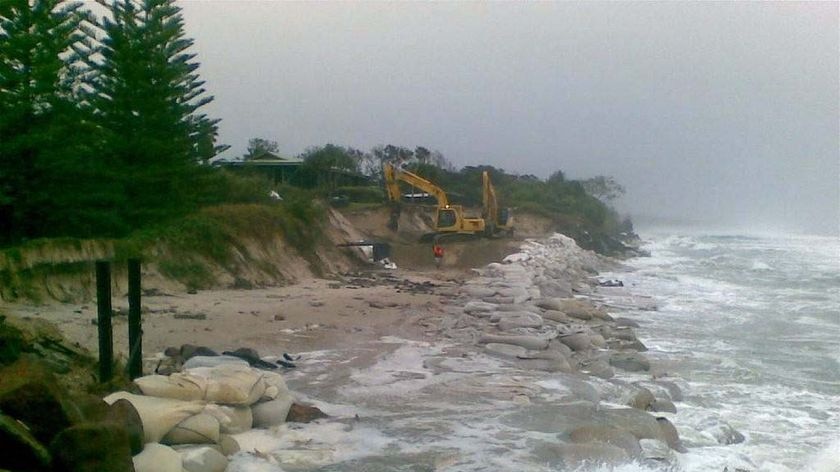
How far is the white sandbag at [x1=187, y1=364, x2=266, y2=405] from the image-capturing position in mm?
6938

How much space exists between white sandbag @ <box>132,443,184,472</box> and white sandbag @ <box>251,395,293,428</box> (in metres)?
1.51

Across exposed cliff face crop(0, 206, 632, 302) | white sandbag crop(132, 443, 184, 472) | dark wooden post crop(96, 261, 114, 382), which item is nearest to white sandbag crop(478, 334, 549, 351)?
exposed cliff face crop(0, 206, 632, 302)

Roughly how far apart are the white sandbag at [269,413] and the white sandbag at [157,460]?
1505mm

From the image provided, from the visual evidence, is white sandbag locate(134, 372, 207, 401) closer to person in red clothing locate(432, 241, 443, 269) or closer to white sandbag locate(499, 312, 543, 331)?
white sandbag locate(499, 312, 543, 331)

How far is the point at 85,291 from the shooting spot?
44.2ft

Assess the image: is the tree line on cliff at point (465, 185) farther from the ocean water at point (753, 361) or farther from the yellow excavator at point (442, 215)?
the ocean water at point (753, 361)

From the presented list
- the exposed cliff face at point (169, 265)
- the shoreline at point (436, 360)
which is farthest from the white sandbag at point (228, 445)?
the exposed cliff face at point (169, 265)

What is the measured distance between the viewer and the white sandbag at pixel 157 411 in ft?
20.0

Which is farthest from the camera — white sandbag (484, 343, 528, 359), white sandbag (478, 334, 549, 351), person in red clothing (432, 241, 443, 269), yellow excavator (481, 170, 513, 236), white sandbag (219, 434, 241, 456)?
yellow excavator (481, 170, 513, 236)

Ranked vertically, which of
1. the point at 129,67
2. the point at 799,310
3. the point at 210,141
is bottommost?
the point at 799,310

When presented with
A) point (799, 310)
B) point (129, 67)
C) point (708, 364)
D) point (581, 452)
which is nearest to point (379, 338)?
point (708, 364)

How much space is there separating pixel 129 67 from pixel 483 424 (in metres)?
16.9

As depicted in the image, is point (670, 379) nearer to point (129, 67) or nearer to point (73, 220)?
point (73, 220)

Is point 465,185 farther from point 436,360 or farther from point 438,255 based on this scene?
point 436,360
